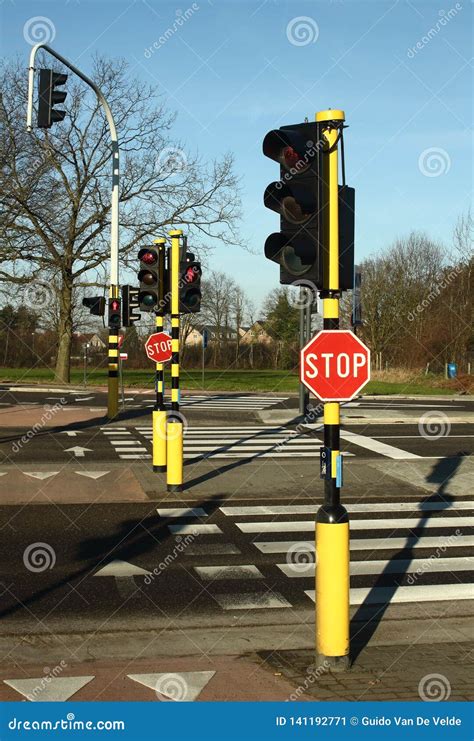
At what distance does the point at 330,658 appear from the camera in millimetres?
5715

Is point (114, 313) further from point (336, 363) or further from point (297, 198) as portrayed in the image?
point (336, 363)

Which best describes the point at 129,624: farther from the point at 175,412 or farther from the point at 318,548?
the point at 175,412

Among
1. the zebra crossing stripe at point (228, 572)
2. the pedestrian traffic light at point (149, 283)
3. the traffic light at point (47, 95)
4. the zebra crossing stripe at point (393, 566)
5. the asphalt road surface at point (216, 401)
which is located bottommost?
the zebra crossing stripe at point (393, 566)

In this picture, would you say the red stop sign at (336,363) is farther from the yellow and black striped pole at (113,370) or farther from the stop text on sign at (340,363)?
the yellow and black striped pole at (113,370)

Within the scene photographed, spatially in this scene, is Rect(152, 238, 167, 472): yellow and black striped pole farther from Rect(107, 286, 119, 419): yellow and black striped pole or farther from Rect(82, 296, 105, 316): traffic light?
Rect(107, 286, 119, 419): yellow and black striped pole

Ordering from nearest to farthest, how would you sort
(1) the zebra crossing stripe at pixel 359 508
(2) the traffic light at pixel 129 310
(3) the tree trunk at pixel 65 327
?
(1) the zebra crossing stripe at pixel 359 508
(2) the traffic light at pixel 129 310
(3) the tree trunk at pixel 65 327

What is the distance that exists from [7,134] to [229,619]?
90.6 ft

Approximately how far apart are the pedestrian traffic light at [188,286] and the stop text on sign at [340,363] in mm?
6634

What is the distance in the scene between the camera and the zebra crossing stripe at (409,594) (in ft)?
25.0

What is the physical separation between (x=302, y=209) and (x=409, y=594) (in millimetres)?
3877

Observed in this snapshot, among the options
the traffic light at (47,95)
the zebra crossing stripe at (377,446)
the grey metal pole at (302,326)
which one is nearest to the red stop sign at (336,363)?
the zebra crossing stripe at (377,446)

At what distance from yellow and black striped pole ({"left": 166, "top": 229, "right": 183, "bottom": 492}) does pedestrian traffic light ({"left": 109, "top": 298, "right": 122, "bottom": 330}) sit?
30.3 feet

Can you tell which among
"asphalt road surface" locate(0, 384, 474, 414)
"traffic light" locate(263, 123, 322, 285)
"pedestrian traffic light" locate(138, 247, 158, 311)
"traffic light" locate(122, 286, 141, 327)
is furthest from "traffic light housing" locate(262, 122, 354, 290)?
"asphalt road surface" locate(0, 384, 474, 414)

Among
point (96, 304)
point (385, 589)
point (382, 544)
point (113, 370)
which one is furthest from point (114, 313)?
point (385, 589)
